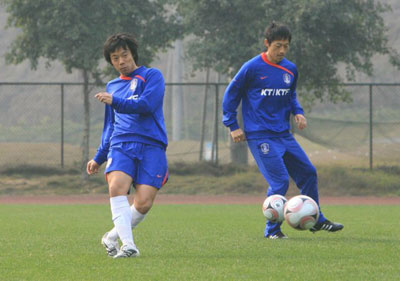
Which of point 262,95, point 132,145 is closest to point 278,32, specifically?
point 262,95

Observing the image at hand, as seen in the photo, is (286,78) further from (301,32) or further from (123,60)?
(301,32)

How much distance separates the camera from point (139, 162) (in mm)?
6555

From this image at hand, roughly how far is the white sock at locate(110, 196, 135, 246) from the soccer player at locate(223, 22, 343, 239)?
1897mm

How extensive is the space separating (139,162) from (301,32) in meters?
13.3

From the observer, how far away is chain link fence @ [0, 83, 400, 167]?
2394 centimetres

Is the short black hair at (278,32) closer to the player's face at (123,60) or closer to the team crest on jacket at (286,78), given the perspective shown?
the team crest on jacket at (286,78)

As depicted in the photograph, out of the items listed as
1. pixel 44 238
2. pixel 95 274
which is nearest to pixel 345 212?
pixel 44 238

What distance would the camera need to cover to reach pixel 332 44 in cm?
2017

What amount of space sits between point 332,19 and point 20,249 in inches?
539

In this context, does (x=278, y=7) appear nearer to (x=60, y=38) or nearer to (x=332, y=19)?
(x=332, y=19)

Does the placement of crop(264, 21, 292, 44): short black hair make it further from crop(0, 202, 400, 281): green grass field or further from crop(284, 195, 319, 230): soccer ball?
crop(0, 202, 400, 281): green grass field

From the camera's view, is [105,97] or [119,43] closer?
[105,97]

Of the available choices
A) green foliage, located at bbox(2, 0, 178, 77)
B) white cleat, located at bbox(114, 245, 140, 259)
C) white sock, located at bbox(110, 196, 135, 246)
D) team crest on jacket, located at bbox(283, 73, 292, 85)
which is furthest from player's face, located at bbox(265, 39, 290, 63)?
green foliage, located at bbox(2, 0, 178, 77)

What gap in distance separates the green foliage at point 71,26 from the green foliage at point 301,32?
1.95 meters
